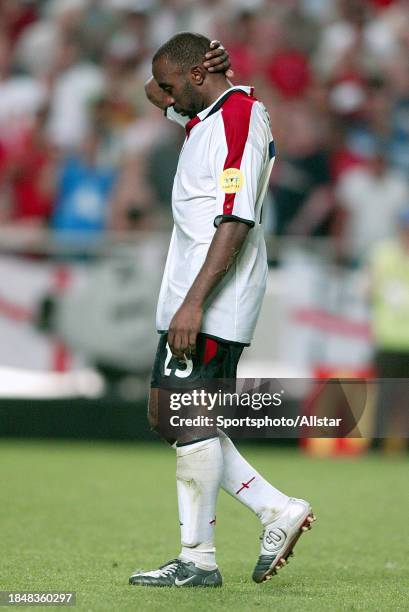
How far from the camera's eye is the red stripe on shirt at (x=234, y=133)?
4.92m

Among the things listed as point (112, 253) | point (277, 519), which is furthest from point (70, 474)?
point (277, 519)

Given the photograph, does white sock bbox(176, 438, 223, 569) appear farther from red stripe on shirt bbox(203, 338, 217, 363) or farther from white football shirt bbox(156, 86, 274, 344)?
white football shirt bbox(156, 86, 274, 344)

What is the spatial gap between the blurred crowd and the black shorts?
6.35 meters

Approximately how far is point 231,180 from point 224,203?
0.09 metres

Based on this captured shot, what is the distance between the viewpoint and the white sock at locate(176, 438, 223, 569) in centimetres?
505

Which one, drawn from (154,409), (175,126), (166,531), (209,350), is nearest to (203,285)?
(209,350)

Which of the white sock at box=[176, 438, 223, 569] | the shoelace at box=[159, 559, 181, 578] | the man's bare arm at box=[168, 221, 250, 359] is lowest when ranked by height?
the shoelace at box=[159, 559, 181, 578]

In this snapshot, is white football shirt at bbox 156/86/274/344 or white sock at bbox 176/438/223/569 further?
white sock at bbox 176/438/223/569

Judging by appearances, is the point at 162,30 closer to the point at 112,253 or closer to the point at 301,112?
the point at 301,112

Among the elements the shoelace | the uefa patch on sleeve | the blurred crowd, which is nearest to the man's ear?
the uefa patch on sleeve

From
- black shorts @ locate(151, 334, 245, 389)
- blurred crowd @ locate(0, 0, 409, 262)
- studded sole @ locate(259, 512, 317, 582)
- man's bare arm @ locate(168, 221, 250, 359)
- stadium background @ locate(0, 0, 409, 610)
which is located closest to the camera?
man's bare arm @ locate(168, 221, 250, 359)

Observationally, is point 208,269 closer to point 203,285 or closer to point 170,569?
point 203,285

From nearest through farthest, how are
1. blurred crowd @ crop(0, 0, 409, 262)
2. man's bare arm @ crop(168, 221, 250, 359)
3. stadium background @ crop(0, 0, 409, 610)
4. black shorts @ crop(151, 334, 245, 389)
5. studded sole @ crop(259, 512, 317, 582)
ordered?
man's bare arm @ crop(168, 221, 250, 359)
black shorts @ crop(151, 334, 245, 389)
studded sole @ crop(259, 512, 317, 582)
stadium background @ crop(0, 0, 409, 610)
blurred crowd @ crop(0, 0, 409, 262)

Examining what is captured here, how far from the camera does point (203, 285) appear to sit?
16.1 ft
